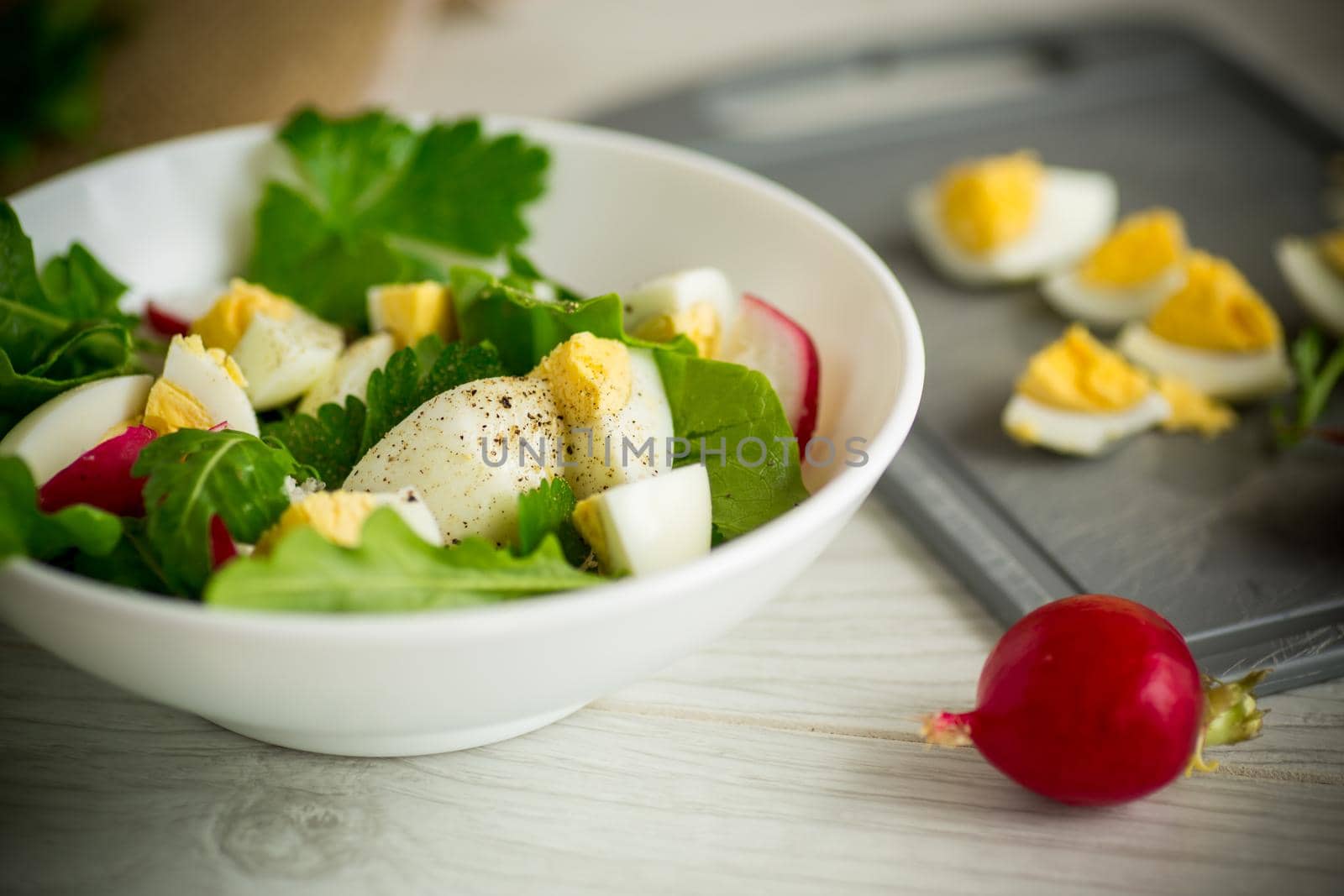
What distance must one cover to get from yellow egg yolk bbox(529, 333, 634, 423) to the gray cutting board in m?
0.42

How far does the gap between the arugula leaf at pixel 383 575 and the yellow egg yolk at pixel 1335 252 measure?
131 cm

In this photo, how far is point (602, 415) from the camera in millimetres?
976

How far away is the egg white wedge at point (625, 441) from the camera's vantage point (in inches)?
38.5

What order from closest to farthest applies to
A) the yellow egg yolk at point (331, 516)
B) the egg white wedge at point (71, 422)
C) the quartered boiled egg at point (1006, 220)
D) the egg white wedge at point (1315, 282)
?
the yellow egg yolk at point (331, 516)
the egg white wedge at point (71, 422)
the egg white wedge at point (1315, 282)
the quartered boiled egg at point (1006, 220)

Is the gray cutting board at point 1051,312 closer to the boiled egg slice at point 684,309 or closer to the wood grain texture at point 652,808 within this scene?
the wood grain texture at point 652,808

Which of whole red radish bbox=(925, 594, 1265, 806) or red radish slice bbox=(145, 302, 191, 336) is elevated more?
red radish slice bbox=(145, 302, 191, 336)

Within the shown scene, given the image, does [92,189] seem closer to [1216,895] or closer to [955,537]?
[955,537]

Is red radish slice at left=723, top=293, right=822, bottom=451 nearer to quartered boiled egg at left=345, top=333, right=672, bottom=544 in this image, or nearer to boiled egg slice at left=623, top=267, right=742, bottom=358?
boiled egg slice at left=623, top=267, right=742, bottom=358

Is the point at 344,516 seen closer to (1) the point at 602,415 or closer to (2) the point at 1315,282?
(1) the point at 602,415

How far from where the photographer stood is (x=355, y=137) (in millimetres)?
1310

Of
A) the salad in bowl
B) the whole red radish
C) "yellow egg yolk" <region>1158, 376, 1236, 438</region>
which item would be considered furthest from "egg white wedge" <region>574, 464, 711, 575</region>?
"yellow egg yolk" <region>1158, 376, 1236, 438</region>

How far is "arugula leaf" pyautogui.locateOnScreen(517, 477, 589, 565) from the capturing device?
0.88 meters

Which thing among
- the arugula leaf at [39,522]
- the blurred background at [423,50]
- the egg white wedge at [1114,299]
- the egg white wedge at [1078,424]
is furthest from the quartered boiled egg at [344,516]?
the blurred background at [423,50]

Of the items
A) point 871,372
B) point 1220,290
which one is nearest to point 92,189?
point 871,372
